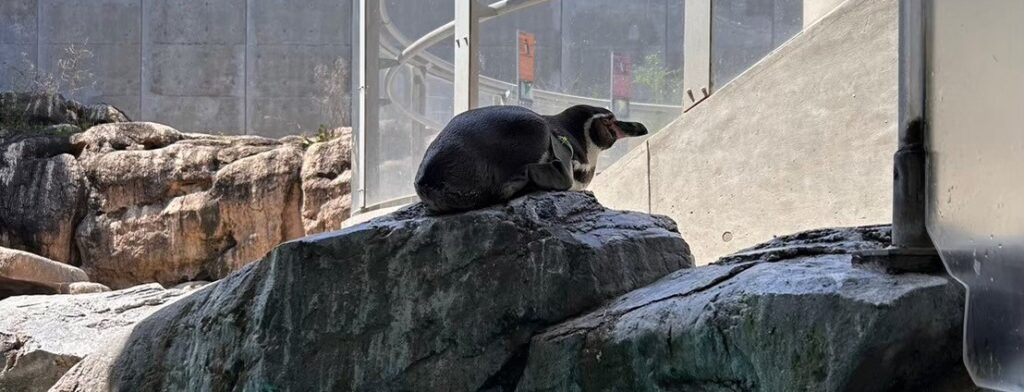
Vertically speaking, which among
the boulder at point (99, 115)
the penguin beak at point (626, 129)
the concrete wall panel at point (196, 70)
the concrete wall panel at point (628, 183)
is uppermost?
the concrete wall panel at point (196, 70)

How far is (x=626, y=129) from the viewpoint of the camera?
5746 millimetres

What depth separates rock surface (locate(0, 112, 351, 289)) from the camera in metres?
12.9

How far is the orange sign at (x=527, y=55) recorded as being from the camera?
7945 mm

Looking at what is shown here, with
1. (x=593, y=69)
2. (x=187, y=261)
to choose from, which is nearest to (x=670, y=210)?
(x=593, y=69)

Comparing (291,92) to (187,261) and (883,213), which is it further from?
(883,213)

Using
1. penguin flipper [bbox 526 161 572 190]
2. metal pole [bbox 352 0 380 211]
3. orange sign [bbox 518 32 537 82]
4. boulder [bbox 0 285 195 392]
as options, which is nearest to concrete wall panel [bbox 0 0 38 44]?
metal pole [bbox 352 0 380 211]

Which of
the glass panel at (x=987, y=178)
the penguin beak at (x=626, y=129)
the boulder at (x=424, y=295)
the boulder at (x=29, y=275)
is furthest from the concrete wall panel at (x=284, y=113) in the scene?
Result: the glass panel at (x=987, y=178)

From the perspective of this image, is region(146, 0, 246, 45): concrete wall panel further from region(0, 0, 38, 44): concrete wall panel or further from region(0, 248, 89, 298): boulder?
region(0, 248, 89, 298): boulder

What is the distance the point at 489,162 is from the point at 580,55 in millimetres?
3395

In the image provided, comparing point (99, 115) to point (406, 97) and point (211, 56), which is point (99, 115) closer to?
point (211, 56)

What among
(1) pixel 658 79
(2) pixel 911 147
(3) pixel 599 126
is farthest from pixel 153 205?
(2) pixel 911 147

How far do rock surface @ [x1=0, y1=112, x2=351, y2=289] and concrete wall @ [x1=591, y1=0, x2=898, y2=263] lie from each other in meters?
6.36

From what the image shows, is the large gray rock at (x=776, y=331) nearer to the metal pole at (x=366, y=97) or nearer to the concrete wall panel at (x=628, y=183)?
the concrete wall panel at (x=628, y=183)

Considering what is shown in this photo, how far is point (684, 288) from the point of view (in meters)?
3.30
